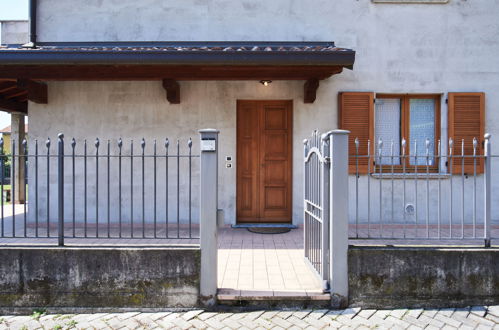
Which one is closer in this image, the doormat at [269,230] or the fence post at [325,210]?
the fence post at [325,210]

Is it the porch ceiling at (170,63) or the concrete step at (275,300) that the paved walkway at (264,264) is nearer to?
the concrete step at (275,300)

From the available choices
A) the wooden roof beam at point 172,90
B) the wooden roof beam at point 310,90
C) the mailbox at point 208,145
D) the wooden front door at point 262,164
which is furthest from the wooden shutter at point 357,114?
the mailbox at point 208,145

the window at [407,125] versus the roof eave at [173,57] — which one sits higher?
the roof eave at [173,57]

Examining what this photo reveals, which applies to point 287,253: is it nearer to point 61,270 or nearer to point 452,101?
point 61,270

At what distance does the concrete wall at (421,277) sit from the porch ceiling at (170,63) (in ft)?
10.5

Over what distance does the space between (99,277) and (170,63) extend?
3398 millimetres

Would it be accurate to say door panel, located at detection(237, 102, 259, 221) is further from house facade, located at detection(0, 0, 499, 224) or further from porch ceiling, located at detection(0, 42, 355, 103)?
porch ceiling, located at detection(0, 42, 355, 103)

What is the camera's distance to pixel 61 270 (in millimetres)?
3176

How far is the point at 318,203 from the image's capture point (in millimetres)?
3529

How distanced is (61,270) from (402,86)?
21.3 ft

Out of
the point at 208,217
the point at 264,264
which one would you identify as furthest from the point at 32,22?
the point at 264,264

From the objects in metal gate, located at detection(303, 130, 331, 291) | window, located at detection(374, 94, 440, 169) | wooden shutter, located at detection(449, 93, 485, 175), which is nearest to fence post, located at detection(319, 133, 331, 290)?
metal gate, located at detection(303, 130, 331, 291)

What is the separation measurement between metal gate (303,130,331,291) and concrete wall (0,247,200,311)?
1337 millimetres

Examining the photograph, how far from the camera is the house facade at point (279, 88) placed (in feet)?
20.4
